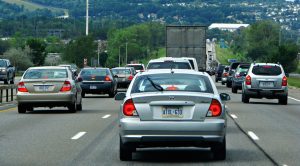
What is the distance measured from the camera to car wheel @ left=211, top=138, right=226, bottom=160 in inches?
627

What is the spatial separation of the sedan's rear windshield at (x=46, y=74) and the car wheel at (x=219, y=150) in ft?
51.0

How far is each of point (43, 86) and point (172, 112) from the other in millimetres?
15479

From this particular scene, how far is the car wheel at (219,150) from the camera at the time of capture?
15.9m

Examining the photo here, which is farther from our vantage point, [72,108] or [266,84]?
[266,84]

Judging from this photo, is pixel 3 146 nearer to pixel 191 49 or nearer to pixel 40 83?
pixel 40 83

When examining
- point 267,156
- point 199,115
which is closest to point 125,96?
point 199,115

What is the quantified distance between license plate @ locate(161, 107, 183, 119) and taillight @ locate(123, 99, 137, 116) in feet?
1.49

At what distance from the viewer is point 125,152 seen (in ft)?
52.7

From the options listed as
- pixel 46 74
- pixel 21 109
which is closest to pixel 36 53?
pixel 46 74

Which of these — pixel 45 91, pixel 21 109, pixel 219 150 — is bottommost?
pixel 21 109

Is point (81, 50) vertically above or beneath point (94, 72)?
beneath

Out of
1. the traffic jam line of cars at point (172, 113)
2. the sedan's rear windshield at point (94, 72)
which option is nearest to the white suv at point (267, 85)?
the sedan's rear windshield at point (94, 72)

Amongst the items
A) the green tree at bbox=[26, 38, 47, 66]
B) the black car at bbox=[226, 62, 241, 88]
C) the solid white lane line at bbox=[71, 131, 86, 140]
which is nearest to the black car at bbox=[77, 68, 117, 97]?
the black car at bbox=[226, 62, 241, 88]

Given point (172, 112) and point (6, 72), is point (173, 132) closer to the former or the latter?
point (172, 112)
